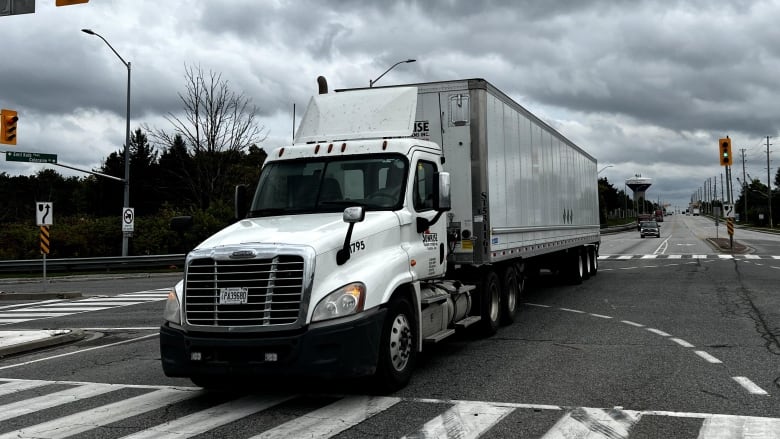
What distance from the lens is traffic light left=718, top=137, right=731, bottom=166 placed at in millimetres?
32875

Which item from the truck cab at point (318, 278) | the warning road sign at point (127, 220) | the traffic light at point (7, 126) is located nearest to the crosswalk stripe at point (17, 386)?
the truck cab at point (318, 278)

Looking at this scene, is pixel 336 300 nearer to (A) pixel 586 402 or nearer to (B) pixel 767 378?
(A) pixel 586 402

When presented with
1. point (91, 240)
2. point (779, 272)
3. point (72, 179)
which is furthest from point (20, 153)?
point (72, 179)

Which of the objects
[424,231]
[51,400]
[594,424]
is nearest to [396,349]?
[424,231]

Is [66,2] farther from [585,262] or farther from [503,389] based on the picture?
[585,262]

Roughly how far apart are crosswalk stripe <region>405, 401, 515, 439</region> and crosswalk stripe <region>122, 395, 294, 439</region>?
67.8 inches

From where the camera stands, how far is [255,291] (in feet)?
20.6

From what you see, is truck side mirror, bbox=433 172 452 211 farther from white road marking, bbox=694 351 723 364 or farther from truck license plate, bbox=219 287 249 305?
white road marking, bbox=694 351 723 364

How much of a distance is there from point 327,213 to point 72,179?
104106 mm

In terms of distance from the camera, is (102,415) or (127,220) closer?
(102,415)

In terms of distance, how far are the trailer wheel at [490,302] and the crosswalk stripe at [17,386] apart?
585 centimetres

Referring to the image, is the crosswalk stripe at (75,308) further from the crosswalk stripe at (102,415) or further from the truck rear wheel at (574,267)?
the truck rear wheel at (574,267)

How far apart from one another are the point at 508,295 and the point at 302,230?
5.75m

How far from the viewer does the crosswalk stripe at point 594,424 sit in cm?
546
